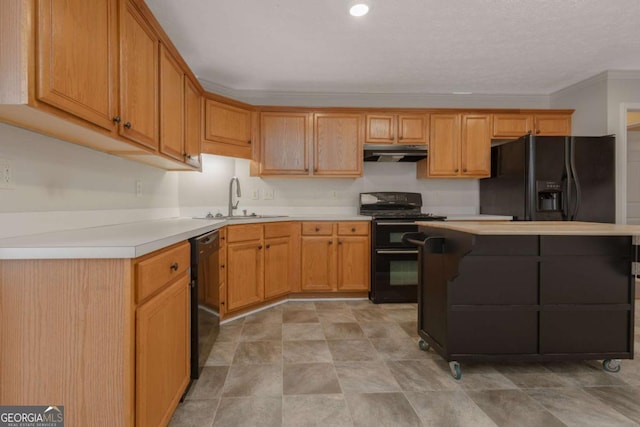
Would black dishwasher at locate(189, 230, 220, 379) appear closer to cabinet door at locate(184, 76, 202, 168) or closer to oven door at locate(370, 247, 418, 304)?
cabinet door at locate(184, 76, 202, 168)

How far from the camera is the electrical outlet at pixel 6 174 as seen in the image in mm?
1264

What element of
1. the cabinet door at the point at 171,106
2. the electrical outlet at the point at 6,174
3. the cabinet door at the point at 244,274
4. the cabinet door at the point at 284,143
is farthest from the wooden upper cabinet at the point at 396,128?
the electrical outlet at the point at 6,174

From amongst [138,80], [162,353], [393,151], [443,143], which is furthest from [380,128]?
[162,353]

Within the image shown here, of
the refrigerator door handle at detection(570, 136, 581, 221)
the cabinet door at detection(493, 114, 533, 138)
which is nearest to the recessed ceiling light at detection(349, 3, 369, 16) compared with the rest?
the cabinet door at detection(493, 114, 533, 138)

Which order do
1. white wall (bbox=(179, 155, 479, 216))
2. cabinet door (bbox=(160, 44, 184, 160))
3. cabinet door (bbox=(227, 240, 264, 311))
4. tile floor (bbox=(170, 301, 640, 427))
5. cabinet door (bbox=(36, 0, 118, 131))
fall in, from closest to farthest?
cabinet door (bbox=(36, 0, 118, 131)) → tile floor (bbox=(170, 301, 640, 427)) → cabinet door (bbox=(160, 44, 184, 160)) → cabinet door (bbox=(227, 240, 264, 311)) → white wall (bbox=(179, 155, 479, 216))

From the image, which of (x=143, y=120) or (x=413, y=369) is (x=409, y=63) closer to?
(x=143, y=120)

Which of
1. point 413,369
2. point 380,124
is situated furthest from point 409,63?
point 413,369

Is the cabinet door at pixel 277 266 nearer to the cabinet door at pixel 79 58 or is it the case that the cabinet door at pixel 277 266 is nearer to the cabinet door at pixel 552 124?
the cabinet door at pixel 79 58

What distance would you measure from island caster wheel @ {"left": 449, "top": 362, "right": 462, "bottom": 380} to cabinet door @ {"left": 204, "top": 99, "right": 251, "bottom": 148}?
273 centimetres

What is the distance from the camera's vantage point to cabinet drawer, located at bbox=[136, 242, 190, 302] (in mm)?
1108

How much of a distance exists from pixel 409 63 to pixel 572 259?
2194 millimetres

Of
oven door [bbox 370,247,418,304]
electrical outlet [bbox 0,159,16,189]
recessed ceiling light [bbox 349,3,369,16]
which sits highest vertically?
recessed ceiling light [bbox 349,3,369,16]

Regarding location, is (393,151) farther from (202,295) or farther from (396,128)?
(202,295)

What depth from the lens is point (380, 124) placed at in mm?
3672
